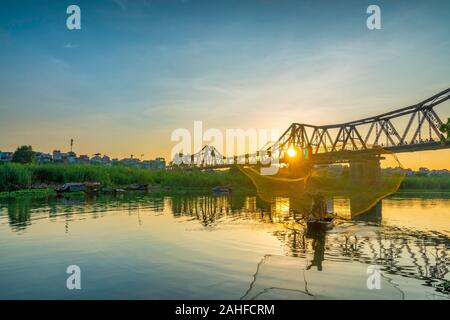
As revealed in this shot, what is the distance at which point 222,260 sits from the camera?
1705 centimetres

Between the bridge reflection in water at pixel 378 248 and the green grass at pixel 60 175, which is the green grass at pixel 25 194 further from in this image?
the bridge reflection in water at pixel 378 248

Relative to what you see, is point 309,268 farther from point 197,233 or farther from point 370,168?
point 370,168

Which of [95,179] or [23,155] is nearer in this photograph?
[95,179]

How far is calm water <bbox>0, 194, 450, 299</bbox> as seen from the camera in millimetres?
12492

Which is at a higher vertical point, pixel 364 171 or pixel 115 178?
pixel 364 171

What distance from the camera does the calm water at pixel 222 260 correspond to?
12492mm

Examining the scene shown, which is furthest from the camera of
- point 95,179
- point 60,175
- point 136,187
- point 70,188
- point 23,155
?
point 23,155

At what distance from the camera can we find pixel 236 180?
110 metres

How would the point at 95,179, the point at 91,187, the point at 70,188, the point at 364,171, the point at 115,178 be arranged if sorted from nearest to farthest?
the point at 364,171 < the point at 70,188 < the point at 91,187 < the point at 95,179 < the point at 115,178

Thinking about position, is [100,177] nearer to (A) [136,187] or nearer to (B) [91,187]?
(A) [136,187]

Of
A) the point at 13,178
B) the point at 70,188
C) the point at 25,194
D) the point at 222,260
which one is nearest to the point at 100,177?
the point at 70,188

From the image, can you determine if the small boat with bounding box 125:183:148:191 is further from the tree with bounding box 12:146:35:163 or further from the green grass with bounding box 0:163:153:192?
the tree with bounding box 12:146:35:163

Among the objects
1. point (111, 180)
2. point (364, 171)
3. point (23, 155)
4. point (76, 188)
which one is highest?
point (23, 155)
